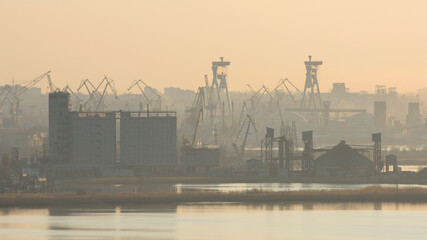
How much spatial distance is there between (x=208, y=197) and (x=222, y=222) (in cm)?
3135

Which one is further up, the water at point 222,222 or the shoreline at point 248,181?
the shoreline at point 248,181

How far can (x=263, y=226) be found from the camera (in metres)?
92.4

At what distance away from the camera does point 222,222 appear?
315 ft

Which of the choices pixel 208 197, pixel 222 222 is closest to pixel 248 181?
pixel 208 197

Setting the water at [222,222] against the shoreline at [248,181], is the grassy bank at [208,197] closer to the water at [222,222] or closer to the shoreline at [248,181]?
the water at [222,222]

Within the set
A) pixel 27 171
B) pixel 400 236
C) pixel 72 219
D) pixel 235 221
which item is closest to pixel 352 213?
pixel 235 221

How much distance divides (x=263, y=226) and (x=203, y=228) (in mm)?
5855

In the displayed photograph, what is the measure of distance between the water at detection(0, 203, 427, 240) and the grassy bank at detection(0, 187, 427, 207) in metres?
6.37

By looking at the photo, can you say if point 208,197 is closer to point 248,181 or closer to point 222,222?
point 222,222

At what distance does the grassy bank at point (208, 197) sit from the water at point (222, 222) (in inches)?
251

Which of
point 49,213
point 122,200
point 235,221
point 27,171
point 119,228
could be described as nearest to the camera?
point 119,228

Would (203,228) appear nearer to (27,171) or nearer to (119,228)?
(119,228)

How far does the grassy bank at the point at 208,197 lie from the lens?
116875mm

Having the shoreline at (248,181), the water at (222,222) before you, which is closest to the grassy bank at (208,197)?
the water at (222,222)
